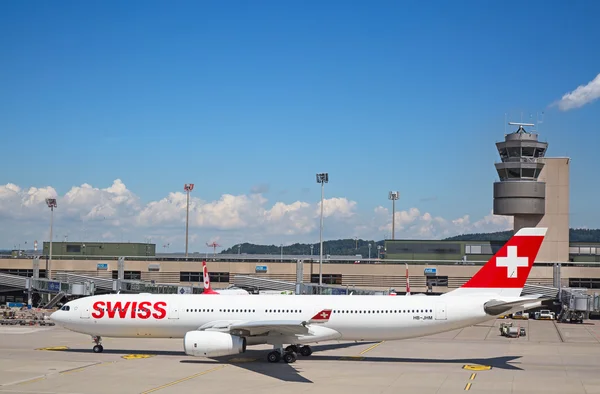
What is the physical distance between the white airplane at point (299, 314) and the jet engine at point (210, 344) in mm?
59

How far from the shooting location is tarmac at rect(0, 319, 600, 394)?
35844 millimetres

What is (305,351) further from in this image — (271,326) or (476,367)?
(476,367)

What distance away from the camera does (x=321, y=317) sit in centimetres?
4206

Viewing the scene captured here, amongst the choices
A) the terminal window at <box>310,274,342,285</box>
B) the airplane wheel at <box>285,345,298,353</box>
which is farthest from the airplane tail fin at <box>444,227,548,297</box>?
the terminal window at <box>310,274,342,285</box>

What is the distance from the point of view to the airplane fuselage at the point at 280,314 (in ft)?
148

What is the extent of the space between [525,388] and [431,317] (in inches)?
388

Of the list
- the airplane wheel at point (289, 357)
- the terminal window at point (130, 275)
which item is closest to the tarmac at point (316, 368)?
the airplane wheel at point (289, 357)

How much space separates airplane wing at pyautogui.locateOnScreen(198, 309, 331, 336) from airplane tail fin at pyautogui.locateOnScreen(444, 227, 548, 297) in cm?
1004

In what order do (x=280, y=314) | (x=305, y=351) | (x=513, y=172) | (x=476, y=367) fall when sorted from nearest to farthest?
(x=476, y=367) < (x=280, y=314) < (x=305, y=351) < (x=513, y=172)

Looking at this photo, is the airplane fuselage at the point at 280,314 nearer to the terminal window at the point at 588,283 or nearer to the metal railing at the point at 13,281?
the metal railing at the point at 13,281

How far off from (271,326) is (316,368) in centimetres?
359

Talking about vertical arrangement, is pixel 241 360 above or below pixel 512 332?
below

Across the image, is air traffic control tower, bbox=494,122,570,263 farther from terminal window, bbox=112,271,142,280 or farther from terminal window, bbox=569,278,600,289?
terminal window, bbox=112,271,142,280

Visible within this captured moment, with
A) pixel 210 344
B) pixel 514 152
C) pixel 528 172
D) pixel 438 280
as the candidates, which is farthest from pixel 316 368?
pixel 528 172
